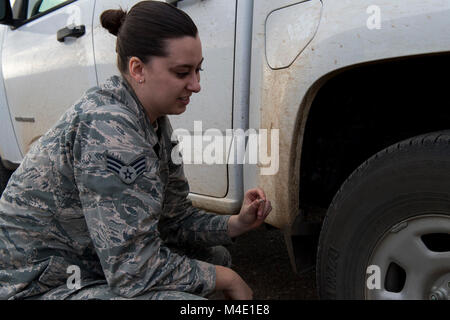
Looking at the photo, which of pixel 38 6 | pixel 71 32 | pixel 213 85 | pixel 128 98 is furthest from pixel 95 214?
pixel 38 6

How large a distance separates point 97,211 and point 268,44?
734mm

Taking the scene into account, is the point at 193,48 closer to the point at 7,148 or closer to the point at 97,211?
the point at 97,211

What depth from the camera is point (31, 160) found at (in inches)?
52.4

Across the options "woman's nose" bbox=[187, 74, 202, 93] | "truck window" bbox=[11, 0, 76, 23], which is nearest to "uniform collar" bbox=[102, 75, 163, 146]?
"woman's nose" bbox=[187, 74, 202, 93]

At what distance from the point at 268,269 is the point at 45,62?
60.9 inches

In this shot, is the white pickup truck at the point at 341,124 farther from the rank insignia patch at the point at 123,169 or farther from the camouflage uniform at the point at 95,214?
the rank insignia patch at the point at 123,169

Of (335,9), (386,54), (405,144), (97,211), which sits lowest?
(97,211)

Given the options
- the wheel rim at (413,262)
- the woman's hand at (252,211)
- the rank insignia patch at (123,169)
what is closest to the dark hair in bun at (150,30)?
the rank insignia patch at (123,169)

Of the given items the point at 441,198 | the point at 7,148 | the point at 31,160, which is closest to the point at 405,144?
the point at 441,198

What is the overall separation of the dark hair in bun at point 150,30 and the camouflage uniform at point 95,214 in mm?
112

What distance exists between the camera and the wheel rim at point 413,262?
4.04 feet

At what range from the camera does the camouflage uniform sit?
3.91 feet

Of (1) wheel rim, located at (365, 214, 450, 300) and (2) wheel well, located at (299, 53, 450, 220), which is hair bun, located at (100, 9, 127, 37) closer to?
(2) wheel well, located at (299, 53, 450, 220)

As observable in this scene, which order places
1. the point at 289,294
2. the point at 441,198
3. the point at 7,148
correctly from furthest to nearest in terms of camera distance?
the point at 7,148, the point at 289,294, the point at 441,198
